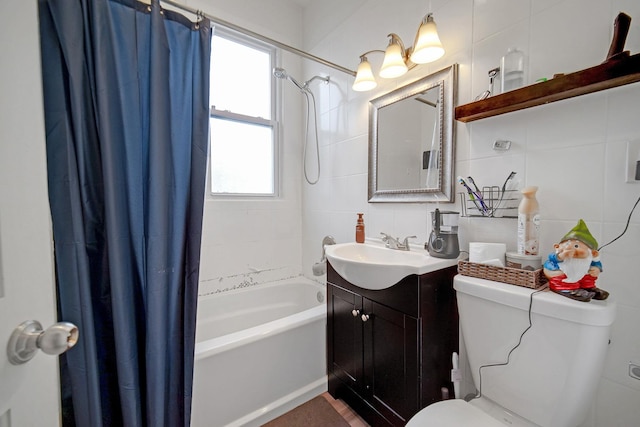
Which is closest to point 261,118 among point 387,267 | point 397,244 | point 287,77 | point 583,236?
point 287,77

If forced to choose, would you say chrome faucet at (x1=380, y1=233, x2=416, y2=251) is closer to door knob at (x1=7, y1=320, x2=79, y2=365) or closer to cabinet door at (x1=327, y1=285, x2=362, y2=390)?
cabinet door at (x1=327, y1=285, x2=362, y2=390)

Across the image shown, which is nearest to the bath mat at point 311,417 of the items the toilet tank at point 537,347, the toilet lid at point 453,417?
the toilet lid at point 453,417

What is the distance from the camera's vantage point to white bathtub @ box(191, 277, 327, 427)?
45.6 inches

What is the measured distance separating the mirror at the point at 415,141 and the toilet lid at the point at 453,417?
80 cm

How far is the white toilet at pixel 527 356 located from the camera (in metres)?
0.68

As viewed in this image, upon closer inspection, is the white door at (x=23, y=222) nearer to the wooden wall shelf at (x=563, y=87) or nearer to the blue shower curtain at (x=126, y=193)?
the blue shower curtain at (x=126, y=193)

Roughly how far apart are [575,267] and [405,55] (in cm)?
113

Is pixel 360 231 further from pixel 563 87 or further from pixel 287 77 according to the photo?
pixel 287 77

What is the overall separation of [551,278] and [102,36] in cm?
166

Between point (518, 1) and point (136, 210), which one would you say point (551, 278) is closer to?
point (518, 1)

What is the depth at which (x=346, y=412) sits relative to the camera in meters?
1.36

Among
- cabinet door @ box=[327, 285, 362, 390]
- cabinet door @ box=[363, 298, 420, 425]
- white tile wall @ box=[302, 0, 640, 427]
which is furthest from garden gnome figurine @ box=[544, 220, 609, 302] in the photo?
cabinet door @ box=[327, 285, 362, 390]

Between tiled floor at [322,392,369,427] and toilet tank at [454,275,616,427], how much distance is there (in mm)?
711

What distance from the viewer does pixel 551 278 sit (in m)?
0.75
